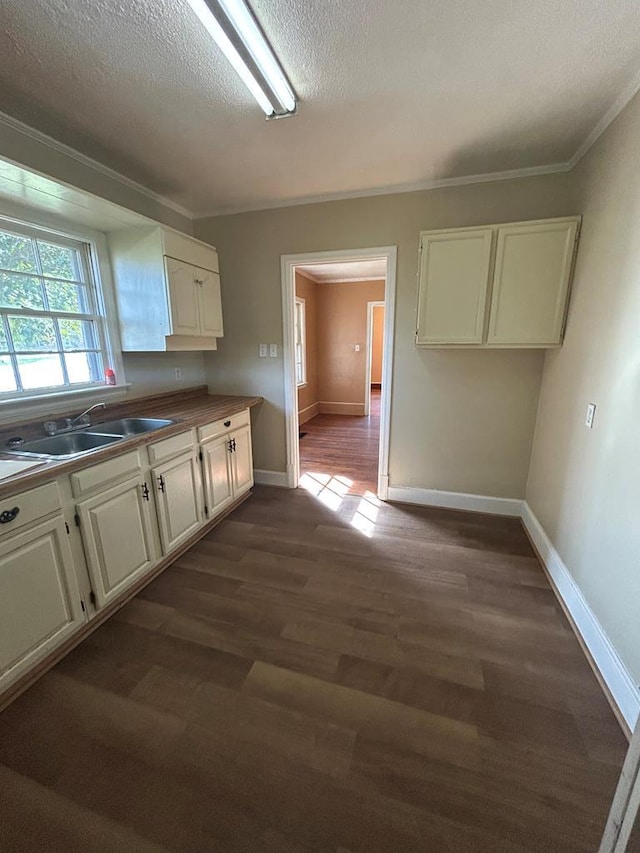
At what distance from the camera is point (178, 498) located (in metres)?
2.31

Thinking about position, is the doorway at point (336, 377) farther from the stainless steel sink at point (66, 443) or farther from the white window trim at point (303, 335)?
the stainless steel sink at point (66, 443)

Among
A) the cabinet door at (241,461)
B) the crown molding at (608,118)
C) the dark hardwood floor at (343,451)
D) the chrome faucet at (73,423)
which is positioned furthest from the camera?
the dark hardwood floor at (343,451)

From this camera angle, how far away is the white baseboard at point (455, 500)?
2891 millimetres

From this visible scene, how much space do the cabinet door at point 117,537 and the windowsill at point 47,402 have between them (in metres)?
0.71

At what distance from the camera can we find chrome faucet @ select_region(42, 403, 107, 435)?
1993mm

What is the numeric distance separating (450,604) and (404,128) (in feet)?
8.83

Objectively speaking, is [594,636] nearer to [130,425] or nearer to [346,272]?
[130,425]

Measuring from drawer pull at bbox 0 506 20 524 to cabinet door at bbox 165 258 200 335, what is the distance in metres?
1.52

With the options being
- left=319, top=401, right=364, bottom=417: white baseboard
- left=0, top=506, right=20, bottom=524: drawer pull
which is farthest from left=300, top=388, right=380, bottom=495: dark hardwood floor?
left=0, top=506, right=20, bottom=524: drawer pull

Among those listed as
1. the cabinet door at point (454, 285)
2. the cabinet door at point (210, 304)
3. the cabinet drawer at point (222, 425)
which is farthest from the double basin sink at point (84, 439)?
the cabinet door at point (454, 285)

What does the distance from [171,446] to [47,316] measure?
1098 millimetres

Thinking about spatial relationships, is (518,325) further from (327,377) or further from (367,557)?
(327,377)

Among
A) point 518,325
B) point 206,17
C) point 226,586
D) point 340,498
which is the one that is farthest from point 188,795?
point 518,325

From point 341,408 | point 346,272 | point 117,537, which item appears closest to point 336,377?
point 341,408
